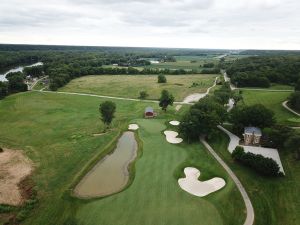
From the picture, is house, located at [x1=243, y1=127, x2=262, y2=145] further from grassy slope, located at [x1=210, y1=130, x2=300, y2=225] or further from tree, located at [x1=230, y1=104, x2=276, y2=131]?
grassy slope, located at [x1=210, y1=130, x2=300, y2=225]

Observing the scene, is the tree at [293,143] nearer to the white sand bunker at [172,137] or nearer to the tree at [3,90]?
the white sand bunker at [172,137]

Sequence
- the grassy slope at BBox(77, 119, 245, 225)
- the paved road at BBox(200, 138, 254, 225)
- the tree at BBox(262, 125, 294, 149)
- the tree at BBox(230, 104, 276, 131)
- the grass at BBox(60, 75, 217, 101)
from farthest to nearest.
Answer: the grass at BBox(60, 75, 217, 101) → the tree at BBox(230, 104, 276, 131) → the tree at BBox(262, 125, 294, 149) → the paved road at BBox(200, 138, 254, 225) → the grassy slope at BBox(77, 119, 245, 225)

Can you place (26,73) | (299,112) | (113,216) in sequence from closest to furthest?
(113,216)
(299,112)
(26,73)

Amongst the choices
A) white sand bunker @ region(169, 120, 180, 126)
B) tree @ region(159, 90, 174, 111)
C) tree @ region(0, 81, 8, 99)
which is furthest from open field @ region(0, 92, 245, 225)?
tree @ region(0, 81, 8, 99)

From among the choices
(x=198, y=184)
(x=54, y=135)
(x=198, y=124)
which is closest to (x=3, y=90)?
(x=54, y=135)

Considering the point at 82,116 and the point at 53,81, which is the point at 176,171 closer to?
the point at 82,116

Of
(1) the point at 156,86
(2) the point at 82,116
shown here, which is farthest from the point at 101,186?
(1) the point at 156,86
